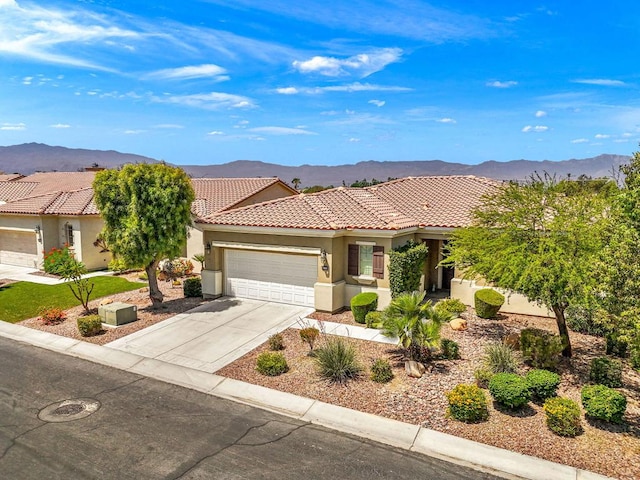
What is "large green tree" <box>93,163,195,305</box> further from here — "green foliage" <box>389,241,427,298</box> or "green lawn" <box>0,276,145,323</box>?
"green foliage" <box>389,241,427,298</box>

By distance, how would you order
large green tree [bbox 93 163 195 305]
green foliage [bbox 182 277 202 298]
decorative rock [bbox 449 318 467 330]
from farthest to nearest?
green foliage [bbox 182 277 202 298], large green tree [bbox 93 163 195 305], decorative rock [bbox 449 318 467 330]

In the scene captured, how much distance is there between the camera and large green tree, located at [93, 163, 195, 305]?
59.2ft

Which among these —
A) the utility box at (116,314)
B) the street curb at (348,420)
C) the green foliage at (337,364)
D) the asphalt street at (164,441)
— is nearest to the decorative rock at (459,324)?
the green foliage at (337,364)

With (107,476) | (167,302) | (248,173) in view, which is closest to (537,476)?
(107,476)

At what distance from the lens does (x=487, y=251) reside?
13.3 meters

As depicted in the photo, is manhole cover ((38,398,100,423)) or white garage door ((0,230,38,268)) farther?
white garage door ((0,230,38,268))

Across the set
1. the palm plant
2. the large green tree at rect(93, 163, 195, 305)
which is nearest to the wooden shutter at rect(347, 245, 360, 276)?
the palm plant

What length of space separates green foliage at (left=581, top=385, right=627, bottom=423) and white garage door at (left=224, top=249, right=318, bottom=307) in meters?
11.2

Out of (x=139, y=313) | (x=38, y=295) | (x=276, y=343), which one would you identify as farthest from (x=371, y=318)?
(x=38, y=295)

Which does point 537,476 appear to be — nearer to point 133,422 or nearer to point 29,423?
point 133,422

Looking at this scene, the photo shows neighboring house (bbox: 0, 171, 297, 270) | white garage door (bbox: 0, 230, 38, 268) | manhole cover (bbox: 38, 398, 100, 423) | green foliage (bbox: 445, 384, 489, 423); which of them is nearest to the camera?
green foliage (bbox: 445, 384, 489, 423)

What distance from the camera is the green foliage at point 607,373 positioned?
11.4 meters

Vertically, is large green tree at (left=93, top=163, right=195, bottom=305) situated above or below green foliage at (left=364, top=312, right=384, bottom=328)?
above

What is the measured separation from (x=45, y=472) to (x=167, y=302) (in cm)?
1240
